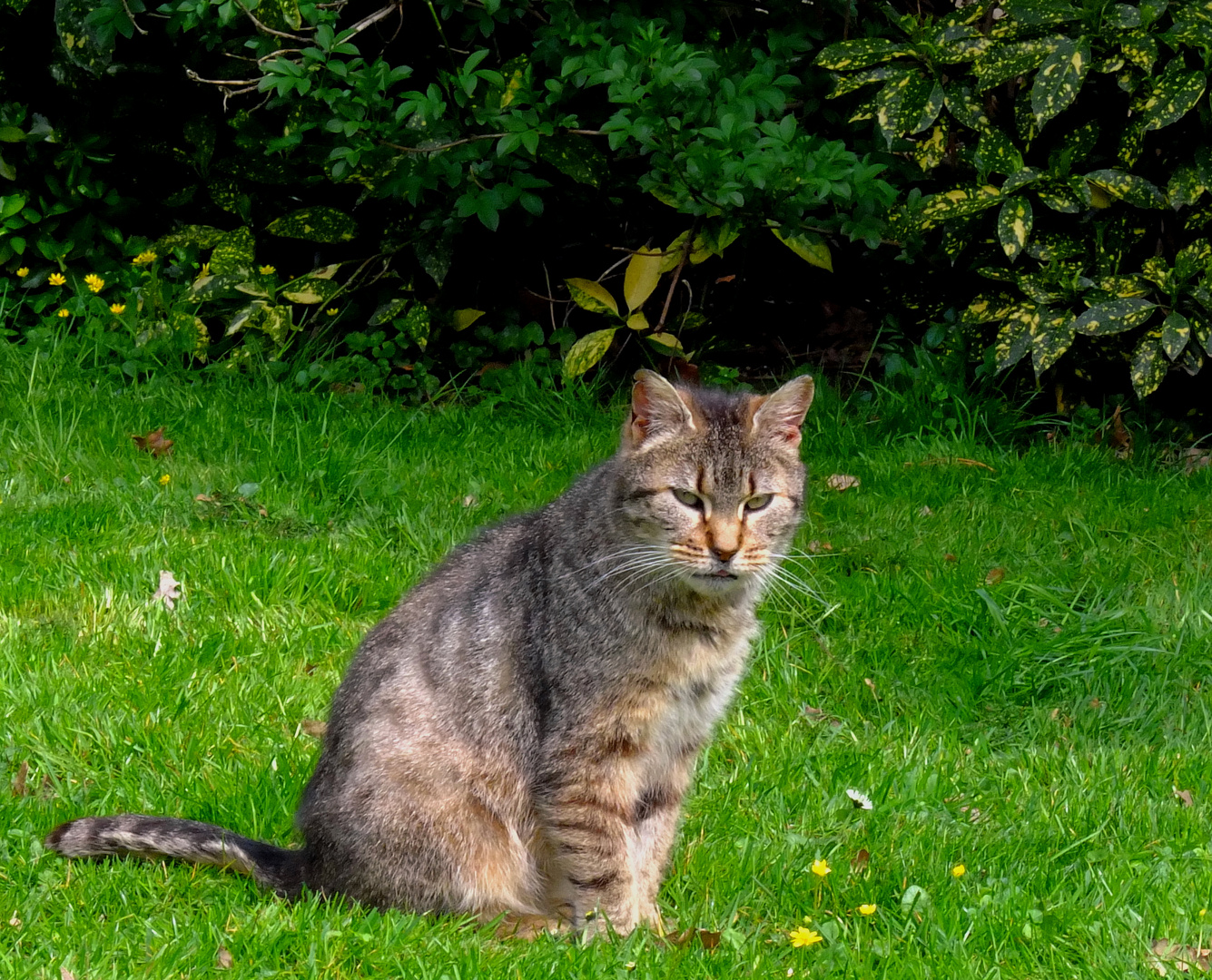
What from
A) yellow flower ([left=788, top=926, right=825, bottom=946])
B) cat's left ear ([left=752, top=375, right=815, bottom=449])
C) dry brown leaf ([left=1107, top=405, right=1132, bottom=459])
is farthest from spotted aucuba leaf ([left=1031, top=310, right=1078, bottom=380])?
yellow flower ([left=788, top=926, right=825, bottom=946])

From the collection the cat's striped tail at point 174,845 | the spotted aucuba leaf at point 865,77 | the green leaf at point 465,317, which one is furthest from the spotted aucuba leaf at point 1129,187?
the cat's striped tail at point 174,845

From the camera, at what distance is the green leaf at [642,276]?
650 centimetres

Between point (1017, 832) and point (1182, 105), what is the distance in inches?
129

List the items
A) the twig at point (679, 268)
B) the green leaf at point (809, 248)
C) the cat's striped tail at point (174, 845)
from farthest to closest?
the twig at point (679, 268) → the green leaf at point (809, 248) → the cat's striped tail at point (174, 845)

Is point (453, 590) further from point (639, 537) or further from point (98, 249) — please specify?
point (98, 249)

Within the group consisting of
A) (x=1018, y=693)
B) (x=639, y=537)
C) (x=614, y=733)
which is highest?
(x=639, y=537)

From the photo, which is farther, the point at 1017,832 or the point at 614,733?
the point at 1017,832

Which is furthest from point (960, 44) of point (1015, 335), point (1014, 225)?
point (1015, 335)

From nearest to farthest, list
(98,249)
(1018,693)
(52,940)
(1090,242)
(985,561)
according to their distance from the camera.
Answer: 1. (52,940)
2. (1018,693)
3. (985,561)
4. (1090,242)
5. (98,249)

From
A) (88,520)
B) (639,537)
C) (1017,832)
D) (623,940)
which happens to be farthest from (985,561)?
(88,520)

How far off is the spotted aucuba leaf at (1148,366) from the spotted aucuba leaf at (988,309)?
1.84ft

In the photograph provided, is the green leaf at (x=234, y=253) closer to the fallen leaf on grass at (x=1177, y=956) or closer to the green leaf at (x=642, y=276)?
the green leaf at (x=642, y=276)

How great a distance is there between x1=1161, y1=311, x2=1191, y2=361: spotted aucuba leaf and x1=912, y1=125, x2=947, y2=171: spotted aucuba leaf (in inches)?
47.2

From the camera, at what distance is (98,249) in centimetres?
719
